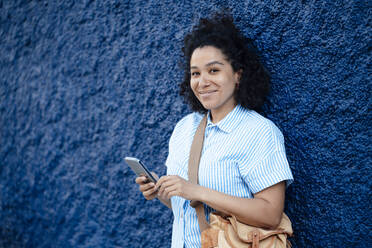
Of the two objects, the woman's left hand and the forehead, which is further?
the forehead

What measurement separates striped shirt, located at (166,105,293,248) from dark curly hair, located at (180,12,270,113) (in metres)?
0.09

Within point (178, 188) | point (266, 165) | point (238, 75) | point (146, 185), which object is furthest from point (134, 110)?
point (266, 165)

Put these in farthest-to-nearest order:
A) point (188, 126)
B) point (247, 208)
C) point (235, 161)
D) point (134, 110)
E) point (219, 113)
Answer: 1. point (134, 110)
2. point (188, 126)
3. point (219, 113)
4. point (235, 161)
5. point (247, 208)

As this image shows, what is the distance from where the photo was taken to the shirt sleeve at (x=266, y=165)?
136cm

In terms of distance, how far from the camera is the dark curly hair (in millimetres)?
1577

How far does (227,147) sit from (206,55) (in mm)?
490

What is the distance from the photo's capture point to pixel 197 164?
156 cm

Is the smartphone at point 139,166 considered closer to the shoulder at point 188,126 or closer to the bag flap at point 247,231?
the shoulder at point 188,126

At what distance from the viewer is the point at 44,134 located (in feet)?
10.1

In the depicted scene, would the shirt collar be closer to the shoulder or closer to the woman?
the woman

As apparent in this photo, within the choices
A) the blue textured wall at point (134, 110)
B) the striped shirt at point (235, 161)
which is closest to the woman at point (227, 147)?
the striped shirt at point (235, 161)

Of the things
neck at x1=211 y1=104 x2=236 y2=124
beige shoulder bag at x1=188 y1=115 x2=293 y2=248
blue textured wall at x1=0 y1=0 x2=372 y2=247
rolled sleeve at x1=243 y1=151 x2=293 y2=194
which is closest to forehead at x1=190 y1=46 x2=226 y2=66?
neck at x1=211 y1=104 x2=236 y2=124

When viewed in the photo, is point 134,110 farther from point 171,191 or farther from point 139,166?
point 171,191

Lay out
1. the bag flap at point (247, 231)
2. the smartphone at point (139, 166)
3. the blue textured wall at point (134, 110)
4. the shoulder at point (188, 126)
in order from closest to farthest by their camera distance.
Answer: the bag flap at point (247, 231) < the smartphone at point (139, 166) < the blue textured wall at point (134, 110) < the shoulder at point (188, 126)
